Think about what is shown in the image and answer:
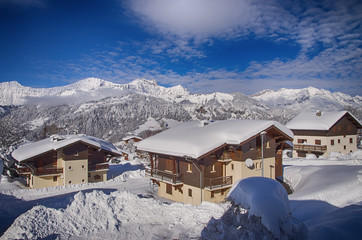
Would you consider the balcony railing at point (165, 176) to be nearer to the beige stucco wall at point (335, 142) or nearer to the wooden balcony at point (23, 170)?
the wooden balcony at point (23, 170)

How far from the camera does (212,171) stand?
1866cm

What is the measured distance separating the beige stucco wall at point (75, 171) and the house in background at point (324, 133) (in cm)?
3196

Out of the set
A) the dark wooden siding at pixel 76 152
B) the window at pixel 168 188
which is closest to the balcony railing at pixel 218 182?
the window at pixel 168 188

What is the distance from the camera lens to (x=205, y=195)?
58.4 feet

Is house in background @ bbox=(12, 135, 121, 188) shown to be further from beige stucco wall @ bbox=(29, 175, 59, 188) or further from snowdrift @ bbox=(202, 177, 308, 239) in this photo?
snowdrift @ bbox=(202, 177, 308, 239)

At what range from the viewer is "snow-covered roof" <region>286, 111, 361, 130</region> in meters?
37.2

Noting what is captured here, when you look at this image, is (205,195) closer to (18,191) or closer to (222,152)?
(222,152)

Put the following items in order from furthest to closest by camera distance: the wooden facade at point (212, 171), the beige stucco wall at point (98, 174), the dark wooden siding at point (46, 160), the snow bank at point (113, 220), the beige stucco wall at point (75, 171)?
the beige stucco wall at point (98, 174), the beige stucco wall at point (75, 171), the dark wooden siding at point (46, 160), the wooden facade at point (212, 171), the snow bank at point (113, 220)

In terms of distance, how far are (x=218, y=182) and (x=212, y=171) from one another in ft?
3.12

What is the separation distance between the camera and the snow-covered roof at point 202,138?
17.0 meters

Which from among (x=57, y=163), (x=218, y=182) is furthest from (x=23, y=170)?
(x=218, y=182)

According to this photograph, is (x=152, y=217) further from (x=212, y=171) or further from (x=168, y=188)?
(x=168, y=188)

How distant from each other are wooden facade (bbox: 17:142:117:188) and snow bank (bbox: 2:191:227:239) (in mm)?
16030

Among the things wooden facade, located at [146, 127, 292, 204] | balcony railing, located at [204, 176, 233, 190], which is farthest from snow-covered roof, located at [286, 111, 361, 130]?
balcony railing, located at [204, 176, 233, 190]
